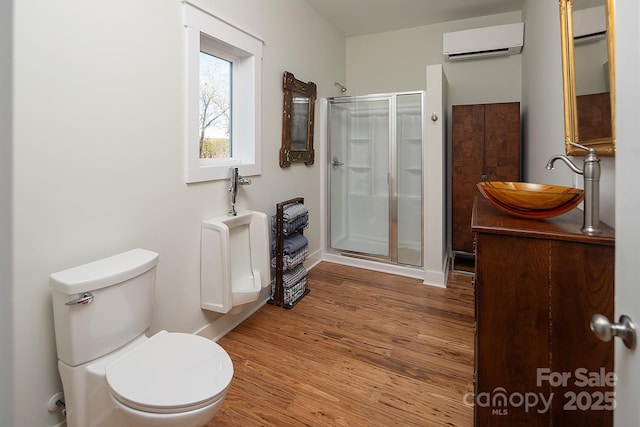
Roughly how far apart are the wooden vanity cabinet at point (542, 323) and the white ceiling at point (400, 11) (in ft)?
9.67

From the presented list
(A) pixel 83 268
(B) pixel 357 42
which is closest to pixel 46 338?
(A) pixel 83 268

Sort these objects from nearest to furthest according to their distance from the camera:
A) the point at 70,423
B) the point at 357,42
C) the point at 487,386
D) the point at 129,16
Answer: the point at 487,386, the point at 70,423, the point at 129,16, the point at 357,42

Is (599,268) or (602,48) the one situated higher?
(602,48)

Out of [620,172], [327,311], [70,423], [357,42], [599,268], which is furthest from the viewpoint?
[357,42]

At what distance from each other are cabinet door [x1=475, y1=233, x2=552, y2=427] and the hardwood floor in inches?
19.2

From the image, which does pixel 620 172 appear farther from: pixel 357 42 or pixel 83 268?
pixel 357 42

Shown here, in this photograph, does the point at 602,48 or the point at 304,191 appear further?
the point at 304,191

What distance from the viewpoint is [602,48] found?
1262 millimetres

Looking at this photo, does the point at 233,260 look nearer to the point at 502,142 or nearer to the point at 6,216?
the point at 6,216

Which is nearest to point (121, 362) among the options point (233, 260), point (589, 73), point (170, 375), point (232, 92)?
point (170, 375)

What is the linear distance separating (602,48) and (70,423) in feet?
8.30

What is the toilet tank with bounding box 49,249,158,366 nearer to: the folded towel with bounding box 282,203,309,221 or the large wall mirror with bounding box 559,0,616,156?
the folded towel with bounding box 282,203,309,221

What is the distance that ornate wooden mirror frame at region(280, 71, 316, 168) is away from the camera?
9.57 feet

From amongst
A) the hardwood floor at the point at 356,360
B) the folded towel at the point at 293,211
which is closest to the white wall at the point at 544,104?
the hardwood floor at the point at 356,360
